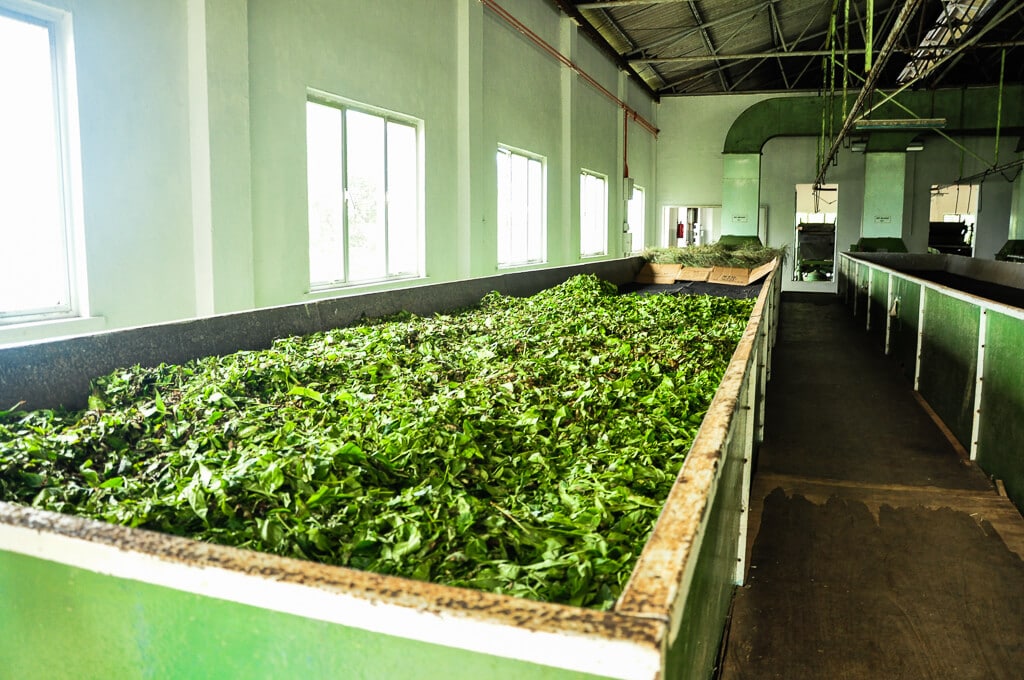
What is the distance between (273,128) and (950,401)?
17.0ft

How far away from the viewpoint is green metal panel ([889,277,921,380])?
6431 mm

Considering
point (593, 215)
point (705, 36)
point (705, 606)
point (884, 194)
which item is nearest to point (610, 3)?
point (705, 36)

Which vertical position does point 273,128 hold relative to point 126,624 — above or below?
above

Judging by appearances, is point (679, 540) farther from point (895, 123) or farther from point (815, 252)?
point (815, 252)

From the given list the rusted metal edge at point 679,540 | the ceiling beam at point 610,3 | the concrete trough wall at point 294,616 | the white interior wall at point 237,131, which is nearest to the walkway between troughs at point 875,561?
the rusted metal edge at point 679,540

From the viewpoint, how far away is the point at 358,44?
6773mm

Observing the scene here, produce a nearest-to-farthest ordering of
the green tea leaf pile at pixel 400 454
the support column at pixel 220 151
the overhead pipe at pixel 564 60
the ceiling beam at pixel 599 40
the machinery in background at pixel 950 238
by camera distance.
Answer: the green tea leaf pile at pixel 400 454, the support column at pixel 220 151, the overhead pipe at pixel 564 60, the ceiling beam at pixel 599 40, the machinery in background at pixel 950 238

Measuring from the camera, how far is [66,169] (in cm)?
439

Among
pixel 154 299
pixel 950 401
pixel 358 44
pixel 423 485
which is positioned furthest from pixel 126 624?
pixel 358 44

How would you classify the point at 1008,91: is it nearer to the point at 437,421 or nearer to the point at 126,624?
the point at 437,421

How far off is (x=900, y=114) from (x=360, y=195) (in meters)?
11.1

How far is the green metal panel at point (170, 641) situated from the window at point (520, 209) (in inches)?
365

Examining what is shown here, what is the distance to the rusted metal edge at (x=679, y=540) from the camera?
0.84m

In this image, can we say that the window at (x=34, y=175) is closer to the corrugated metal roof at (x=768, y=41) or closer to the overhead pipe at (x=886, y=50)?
the overhead pipe at (x=886, y=50)
